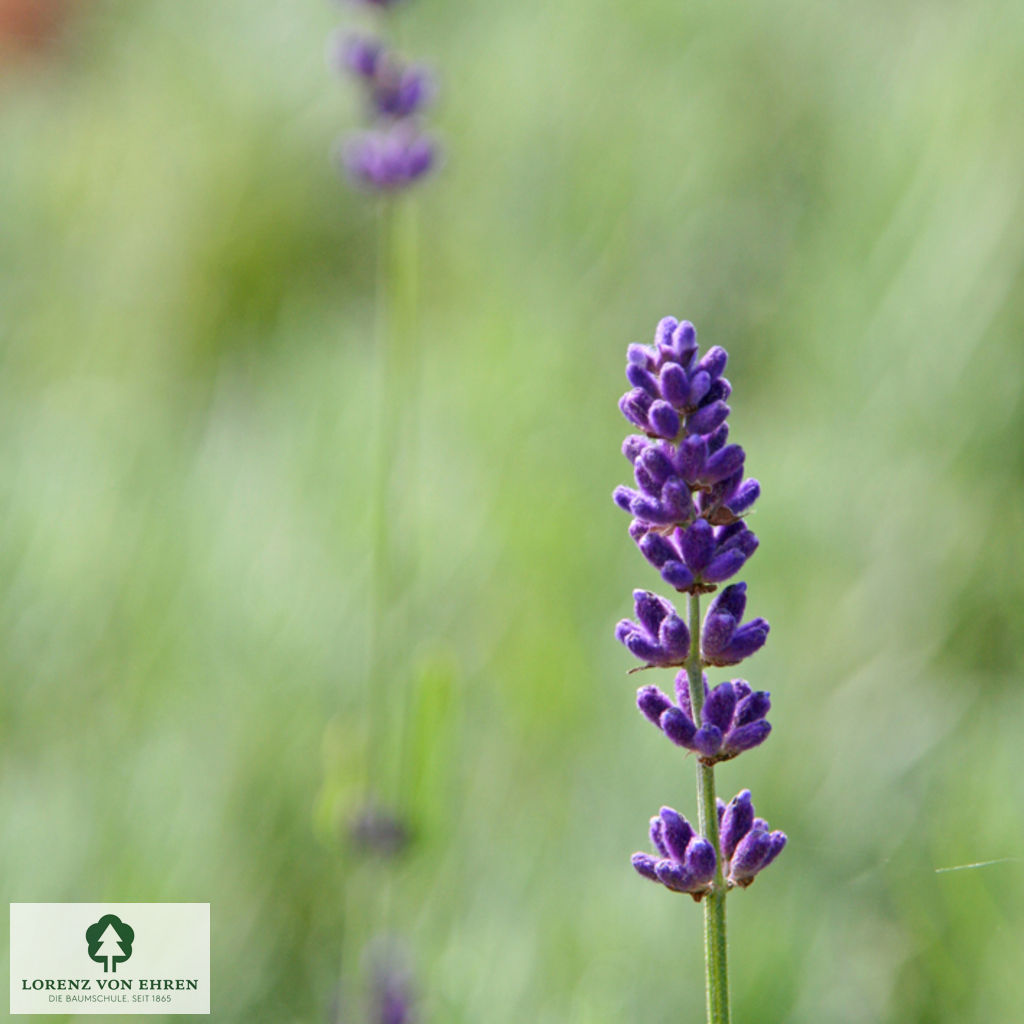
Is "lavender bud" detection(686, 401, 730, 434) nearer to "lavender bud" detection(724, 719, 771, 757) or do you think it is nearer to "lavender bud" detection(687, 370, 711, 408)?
"lavender bud" detection(687, 370, 711, 408)

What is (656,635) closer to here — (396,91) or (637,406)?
(637,406)

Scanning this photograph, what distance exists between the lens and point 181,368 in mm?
3086

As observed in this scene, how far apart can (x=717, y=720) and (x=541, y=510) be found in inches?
63.5

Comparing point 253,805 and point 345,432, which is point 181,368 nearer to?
point 345,432

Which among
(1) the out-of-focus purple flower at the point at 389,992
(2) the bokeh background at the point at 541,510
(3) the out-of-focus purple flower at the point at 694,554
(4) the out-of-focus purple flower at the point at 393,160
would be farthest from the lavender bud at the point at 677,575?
(4) the out-of-focus purple flower at the point at 393,160

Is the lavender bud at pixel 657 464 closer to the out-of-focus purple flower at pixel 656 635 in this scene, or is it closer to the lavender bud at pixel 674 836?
the out-of-focus purple flower at pixel 656 635

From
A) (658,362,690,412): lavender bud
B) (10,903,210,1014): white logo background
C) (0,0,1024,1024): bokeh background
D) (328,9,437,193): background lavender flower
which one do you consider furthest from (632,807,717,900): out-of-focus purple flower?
(328,9,437,193): background lavender flower

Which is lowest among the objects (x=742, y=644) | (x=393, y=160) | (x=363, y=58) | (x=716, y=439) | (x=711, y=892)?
(x=711, y=892)

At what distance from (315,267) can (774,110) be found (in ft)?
4.37

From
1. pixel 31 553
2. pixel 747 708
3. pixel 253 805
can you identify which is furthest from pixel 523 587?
pixel 747 708

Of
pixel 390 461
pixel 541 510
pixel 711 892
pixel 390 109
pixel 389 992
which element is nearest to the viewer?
pixel 711 892

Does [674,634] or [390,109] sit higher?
[390,109]

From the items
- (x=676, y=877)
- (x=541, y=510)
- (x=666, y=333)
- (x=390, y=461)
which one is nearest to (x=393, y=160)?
(x=390, y=461)

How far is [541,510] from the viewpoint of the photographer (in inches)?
88.3
